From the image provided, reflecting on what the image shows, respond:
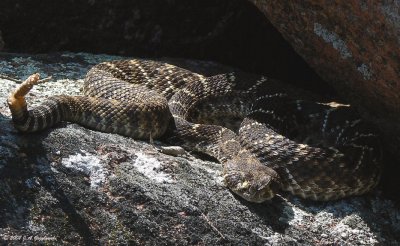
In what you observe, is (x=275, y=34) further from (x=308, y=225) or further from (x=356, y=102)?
(x=308, y=225)

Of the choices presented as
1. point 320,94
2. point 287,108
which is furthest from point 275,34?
point 287,108

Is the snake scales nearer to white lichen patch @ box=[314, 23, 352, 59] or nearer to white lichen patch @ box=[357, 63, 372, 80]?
white lichen patch @ box=[357, 63, 372, 80]

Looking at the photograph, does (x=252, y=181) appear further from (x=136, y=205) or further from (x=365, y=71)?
(x=365, y=71)

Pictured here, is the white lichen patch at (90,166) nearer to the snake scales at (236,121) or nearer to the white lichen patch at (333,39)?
the snake scales at (236,121)

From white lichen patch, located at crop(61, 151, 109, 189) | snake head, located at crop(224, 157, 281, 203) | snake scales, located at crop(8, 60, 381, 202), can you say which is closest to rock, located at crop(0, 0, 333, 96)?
snake scales, located at crop(8, 60, 381, 202)

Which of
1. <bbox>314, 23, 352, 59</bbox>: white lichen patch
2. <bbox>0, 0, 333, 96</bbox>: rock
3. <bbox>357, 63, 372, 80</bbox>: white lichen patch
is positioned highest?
<bbox>314, 23, 352, 59</bbox>: white lichen patch

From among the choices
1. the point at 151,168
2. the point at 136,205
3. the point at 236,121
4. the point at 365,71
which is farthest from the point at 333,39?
the point at 136,205
